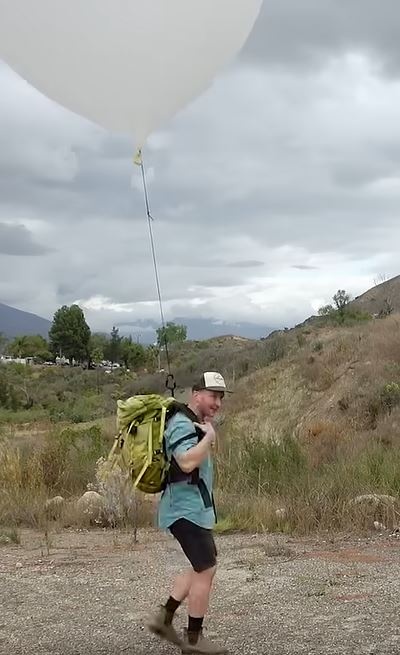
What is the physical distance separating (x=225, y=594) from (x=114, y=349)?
192ft

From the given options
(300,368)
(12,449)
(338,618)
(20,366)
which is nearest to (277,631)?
(338,618)

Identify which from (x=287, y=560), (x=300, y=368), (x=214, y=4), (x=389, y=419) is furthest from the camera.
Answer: (x=300, y=368)

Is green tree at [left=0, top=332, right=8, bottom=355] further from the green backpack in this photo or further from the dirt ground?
the green backpack

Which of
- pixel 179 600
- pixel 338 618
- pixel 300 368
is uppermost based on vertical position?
pixel 300 368

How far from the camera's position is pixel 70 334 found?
217 feet

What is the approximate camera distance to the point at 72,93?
479 cm

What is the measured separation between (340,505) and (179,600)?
15.7ft

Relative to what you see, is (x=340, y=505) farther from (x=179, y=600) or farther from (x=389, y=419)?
(x=389, y=419)

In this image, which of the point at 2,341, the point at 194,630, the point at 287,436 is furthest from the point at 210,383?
the point at 2,341

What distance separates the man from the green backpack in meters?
0.05

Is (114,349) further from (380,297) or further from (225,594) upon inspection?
(225,594)

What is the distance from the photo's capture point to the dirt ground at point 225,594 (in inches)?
222

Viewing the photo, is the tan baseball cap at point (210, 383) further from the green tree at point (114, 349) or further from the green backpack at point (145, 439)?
the green tree at point (114, 349)

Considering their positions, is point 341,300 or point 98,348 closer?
point 341,300
